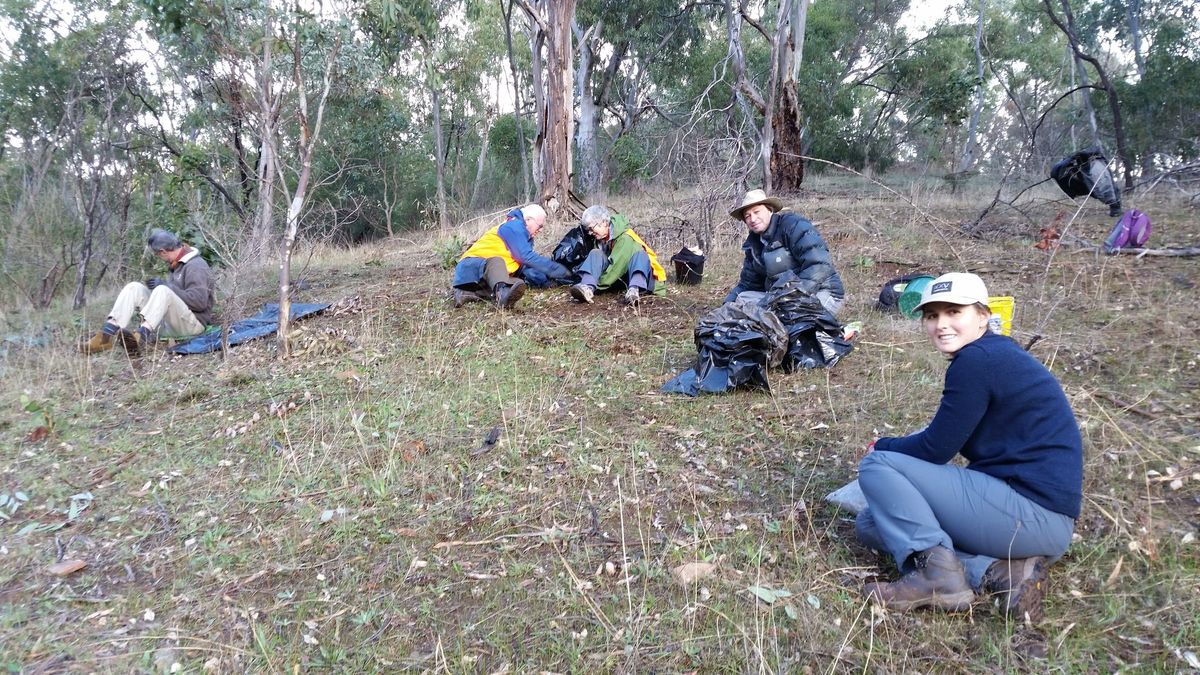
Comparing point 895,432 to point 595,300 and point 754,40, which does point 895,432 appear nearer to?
point 595,300

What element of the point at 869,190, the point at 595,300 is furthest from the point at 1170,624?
the point at 869,190

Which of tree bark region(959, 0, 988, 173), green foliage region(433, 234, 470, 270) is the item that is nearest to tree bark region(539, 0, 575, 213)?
green foliage region(433, 234, 470, 270)

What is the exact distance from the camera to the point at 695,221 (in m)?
8.33

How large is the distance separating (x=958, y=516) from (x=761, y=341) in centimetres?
199

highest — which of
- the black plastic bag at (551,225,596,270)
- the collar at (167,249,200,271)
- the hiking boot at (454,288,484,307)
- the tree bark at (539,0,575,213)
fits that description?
the tree bark at (539,0,575,213)

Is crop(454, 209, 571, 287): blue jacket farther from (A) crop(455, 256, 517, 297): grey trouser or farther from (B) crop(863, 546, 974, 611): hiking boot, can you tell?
(B) crop(863, 546, 974, 611): hiking boot

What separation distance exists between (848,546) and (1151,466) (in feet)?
4.80

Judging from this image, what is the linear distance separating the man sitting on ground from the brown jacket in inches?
92.7

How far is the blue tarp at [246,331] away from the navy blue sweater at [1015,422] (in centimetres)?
512

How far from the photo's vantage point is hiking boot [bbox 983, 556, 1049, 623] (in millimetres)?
2180

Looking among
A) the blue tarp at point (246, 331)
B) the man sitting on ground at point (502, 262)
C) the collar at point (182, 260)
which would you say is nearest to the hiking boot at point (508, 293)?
the man sitting on ground at point (502, 262)

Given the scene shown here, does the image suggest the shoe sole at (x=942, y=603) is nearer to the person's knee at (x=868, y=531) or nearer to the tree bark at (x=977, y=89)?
the person's knee at (x=868, y=531)

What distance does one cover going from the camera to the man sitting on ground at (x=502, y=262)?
6082 millimetres

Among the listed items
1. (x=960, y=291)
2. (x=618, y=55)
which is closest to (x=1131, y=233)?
(x=960, y=291)
